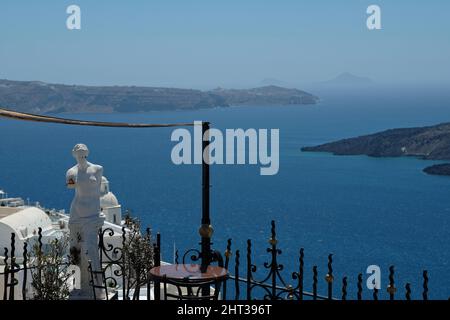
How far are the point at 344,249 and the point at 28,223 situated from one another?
34545 millimetres

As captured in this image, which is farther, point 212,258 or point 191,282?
point 212,258

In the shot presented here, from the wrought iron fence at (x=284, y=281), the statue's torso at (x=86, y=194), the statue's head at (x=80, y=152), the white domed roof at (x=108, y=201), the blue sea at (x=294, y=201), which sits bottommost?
the blue sea at (x=294, y=201)

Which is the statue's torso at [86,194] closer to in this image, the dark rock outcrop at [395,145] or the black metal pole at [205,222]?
the black metal pole at [205,222]

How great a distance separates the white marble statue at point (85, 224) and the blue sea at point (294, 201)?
3798cm

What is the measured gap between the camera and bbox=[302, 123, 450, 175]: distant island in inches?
5482

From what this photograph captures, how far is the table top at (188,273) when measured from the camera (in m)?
5.41

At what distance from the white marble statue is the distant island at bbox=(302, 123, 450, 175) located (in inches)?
5125

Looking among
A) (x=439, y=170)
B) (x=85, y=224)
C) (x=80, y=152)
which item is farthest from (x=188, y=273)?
(x=439, y=170)

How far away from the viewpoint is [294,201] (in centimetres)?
9288

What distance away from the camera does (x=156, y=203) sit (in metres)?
89.1

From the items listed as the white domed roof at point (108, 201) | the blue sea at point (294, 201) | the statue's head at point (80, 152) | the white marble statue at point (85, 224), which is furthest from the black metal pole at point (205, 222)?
the blue sea at point (294, 201)
